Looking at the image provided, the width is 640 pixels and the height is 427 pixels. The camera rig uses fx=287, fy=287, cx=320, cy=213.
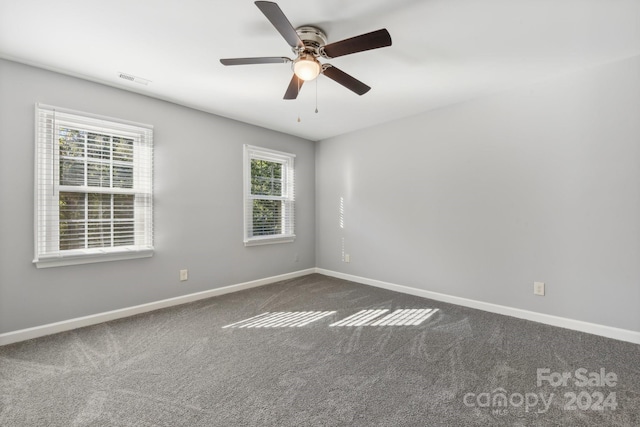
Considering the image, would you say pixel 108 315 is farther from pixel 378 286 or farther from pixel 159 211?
pixel 378 286

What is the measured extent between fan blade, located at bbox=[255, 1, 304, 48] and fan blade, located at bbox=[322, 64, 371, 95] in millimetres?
268

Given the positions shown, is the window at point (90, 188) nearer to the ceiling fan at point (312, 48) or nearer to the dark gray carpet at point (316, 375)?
the dark gray carpet at point (316, 375)

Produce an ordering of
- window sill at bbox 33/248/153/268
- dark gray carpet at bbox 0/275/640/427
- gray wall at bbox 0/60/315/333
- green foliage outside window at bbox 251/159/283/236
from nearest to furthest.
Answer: dark gray carpet at bbox 0/275/640/427 → gray wall at bbox 0/60/315/333 → window sill at bbox 33/248/153/268 → green foliage outside window at bbox 251/159/283/236

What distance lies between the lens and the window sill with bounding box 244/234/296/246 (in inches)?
160

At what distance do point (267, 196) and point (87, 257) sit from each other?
2245 millimetres

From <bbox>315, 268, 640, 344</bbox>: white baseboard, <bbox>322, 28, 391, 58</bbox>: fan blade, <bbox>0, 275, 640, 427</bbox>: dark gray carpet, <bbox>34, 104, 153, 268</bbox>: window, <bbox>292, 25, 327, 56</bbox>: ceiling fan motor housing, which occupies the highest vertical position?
<bbox>292, 25, 327, 56</bbox>: ceiling fan motor housing

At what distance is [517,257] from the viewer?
2957mm

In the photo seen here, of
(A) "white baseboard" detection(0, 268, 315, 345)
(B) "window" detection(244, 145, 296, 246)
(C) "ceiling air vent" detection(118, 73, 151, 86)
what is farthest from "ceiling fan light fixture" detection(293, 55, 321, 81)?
(A) "white baseboard" detection(0, 268, 315, 345)

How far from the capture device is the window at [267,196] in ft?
13.4

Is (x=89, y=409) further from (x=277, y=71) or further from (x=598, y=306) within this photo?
(x=598, y=306)

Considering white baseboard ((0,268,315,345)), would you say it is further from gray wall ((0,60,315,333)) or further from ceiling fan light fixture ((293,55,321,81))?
ceiling fan light fixture ((293,55,321,81))

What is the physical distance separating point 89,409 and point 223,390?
0.72 meters

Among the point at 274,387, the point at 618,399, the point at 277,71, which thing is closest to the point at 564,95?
the point at 618,399

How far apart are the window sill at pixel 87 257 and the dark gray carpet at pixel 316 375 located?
63cm
